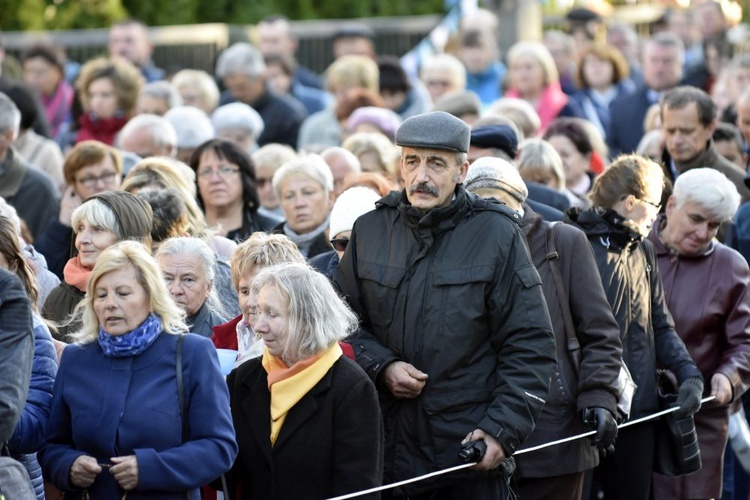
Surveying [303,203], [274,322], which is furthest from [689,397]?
[303,203]

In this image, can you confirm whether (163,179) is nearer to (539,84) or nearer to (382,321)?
(382,321)

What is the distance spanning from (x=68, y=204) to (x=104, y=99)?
3.47 metres

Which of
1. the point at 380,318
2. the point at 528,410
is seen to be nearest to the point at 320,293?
the point at 380,318

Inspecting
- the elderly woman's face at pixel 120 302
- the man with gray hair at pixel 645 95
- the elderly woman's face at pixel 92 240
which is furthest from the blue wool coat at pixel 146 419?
the man with gray hair at pixel 645 95

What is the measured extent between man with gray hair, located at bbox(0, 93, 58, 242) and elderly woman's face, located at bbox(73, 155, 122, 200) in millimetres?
797

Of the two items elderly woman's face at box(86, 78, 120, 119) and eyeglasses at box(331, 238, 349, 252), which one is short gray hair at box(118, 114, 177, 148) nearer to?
elderly woman's face at box(86, 78, 120, 119)

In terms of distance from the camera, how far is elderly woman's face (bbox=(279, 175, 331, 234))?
9188 mm

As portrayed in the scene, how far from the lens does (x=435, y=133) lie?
6355mm

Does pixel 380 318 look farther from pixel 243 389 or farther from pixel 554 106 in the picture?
pixel 554 106

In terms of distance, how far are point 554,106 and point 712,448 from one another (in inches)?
253

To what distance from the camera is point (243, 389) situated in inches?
250

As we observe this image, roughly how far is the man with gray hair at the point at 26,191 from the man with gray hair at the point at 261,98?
4.03 metres

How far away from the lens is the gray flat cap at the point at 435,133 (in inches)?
250

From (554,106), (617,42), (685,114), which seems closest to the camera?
(685,114)
